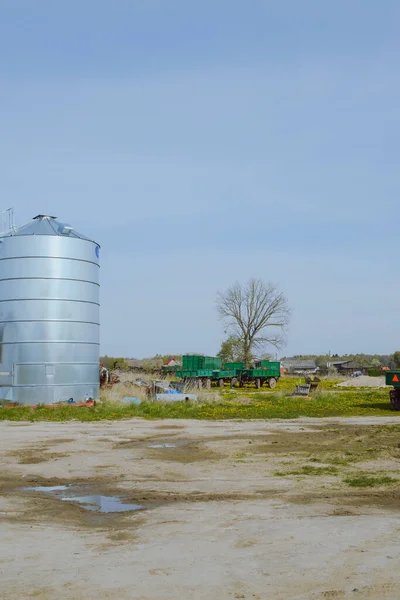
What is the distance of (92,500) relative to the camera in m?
10.9

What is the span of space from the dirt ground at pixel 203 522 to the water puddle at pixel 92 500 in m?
0.20

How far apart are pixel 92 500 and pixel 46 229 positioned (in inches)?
727

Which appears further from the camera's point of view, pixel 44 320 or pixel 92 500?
pixel 44 320

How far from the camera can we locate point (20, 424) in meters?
22.8

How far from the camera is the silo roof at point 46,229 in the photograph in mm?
27562

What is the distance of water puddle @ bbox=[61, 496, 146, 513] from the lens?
10.2 meters

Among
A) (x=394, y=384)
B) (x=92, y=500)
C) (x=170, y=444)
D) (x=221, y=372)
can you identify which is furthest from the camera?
(x=221, y=372)

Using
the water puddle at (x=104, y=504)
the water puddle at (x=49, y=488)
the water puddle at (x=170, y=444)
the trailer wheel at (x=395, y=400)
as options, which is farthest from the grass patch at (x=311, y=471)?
the trailer wheel at (x=395, y=400)

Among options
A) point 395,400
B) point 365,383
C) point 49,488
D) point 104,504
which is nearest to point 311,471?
point 104,504

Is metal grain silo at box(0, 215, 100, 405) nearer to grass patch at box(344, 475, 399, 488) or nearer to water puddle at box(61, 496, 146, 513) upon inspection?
water puddle at box(61, 496, 146, 513)

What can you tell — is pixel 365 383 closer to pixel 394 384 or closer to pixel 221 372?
pixel 221 372

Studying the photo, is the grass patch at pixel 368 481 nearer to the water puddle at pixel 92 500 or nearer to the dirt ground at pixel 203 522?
the dirt ground at pixel 203 522

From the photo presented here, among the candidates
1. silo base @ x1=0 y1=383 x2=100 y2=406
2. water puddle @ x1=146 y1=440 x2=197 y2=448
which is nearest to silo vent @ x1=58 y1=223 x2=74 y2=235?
silo base @ x1=0 y1=383 x2=100 y2=406

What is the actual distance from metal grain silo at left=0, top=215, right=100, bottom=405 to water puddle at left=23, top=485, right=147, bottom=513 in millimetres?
14769
